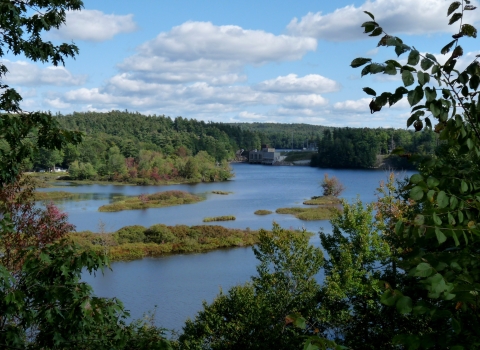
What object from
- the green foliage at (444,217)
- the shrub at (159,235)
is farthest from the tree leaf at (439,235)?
the shrub at (159,235)

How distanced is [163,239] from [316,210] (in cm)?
1148

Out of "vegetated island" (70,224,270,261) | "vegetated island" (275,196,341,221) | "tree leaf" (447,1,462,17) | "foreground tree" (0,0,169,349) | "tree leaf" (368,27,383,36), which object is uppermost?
"tree leaf" (447,1,462,17)

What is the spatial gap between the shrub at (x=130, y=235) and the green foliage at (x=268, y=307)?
44.1 feet

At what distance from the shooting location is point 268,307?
34.8 ft

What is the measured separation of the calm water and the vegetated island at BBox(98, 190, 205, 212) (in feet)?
3.89

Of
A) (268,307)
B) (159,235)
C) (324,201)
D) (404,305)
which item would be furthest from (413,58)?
(324,201)

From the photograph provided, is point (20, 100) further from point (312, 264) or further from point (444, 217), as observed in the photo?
point (312, 264)

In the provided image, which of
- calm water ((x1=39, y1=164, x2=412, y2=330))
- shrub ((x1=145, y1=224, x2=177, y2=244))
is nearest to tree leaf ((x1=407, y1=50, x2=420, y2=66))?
calm water ((x1=39, y1=164, x2=412, y2=330))

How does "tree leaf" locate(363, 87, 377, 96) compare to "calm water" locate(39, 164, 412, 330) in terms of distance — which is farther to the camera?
"calm water" locate(39, 164, 412, 330)

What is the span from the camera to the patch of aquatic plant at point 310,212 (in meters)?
29.2

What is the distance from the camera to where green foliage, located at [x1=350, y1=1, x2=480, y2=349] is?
1.37m

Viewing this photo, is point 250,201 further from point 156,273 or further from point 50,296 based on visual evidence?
point 50,296

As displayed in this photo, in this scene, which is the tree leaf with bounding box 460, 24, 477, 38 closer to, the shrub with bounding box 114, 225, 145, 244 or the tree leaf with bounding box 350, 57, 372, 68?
the tree leaf with bounding box 350, 57, 372, 68

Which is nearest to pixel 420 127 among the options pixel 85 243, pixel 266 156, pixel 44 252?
pixel 44 252
